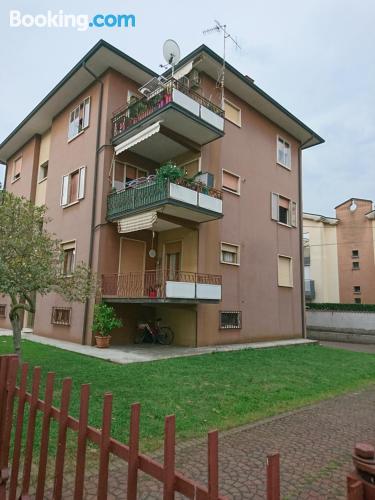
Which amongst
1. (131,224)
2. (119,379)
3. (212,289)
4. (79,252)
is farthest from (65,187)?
(119,379)

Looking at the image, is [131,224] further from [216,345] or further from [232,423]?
[232,423]

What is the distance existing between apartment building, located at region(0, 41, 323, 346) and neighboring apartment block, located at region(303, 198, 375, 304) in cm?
1572

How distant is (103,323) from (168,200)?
15.7 ft

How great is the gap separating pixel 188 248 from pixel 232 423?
9638 mm

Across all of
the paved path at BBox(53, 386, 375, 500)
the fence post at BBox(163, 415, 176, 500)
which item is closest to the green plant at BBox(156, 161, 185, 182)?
the paved path at BBox(53, 386, 375, 500)

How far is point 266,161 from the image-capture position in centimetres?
1847

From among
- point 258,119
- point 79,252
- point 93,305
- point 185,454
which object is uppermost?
point 258,119

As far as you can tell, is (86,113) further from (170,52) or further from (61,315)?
(61,315)

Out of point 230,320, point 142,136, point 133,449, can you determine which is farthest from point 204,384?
point 142,136

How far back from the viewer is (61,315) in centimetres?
1538

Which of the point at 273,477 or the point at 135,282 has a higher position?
the point at 135,282

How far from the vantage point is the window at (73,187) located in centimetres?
1546

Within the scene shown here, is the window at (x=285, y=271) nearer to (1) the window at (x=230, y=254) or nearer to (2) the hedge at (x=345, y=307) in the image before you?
(1) the window at (x=230, y=254)

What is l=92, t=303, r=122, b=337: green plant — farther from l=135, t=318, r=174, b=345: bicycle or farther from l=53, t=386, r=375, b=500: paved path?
l=53, t=386, r=375, b=500: paved path
